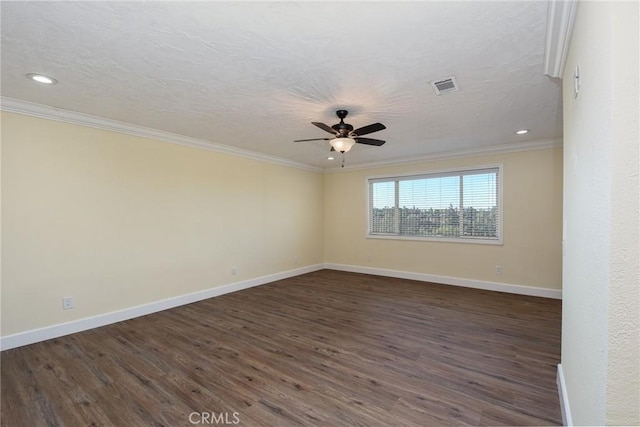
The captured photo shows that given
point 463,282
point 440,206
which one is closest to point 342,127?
point 440,206

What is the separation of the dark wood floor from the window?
5.33 feet

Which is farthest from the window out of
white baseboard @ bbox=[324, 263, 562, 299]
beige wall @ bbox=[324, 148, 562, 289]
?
white baseboard @ bbox=[324, 263, 562, 299]

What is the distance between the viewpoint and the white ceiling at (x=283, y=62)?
5.69ft

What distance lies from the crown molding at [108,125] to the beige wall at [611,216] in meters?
4.50

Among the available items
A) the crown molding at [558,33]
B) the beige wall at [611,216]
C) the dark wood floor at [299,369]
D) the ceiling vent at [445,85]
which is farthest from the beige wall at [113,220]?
the beige wall at [611,216]

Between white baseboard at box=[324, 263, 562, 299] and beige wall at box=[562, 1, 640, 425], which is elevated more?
beige wall at box=[562, 1, 640, 425]

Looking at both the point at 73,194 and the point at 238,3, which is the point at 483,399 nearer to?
the point at 238,3

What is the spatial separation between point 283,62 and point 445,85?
4.94ft

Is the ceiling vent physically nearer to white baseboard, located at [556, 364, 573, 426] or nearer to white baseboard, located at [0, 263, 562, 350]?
white baseboard, located at [556, 364, 573, 426]

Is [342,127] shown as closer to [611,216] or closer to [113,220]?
[611,216]

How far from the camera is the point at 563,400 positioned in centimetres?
198

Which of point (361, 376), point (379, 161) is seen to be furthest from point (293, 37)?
point (379, 161)

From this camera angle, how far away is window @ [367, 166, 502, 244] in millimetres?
5219

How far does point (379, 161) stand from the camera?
6227 millimetres
